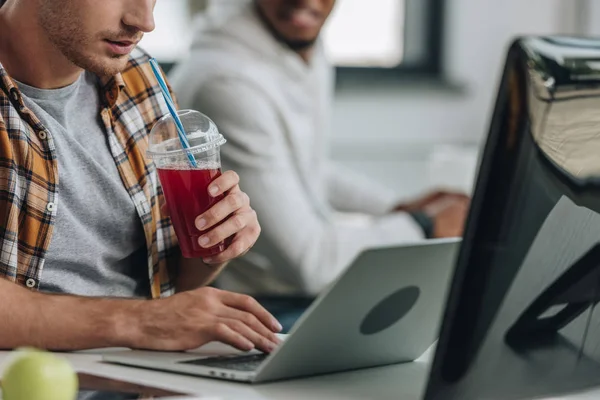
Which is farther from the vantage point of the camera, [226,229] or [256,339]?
[226,229]

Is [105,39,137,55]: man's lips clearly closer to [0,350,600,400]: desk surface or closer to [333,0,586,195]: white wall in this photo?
[0,350,600,400]: desk surface

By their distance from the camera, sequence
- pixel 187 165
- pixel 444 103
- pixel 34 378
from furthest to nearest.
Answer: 1. pixel 444 103
2. pixel 187 165
3. pixel 34 378

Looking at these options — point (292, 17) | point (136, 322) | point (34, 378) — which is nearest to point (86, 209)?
point (136, 322)

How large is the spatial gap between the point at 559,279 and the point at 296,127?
68.0 inches

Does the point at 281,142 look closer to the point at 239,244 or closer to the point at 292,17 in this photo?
the point at 292,17

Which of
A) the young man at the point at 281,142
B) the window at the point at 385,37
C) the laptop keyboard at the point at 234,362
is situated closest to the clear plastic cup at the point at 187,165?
the laptop keyboard at the point at 234,362

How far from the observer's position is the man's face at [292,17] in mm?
2670

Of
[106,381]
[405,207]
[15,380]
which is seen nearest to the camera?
[15,380]

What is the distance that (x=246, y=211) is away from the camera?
4.60 ft

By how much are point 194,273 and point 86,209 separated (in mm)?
208

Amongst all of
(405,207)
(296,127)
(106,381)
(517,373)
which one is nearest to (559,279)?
(517,373)

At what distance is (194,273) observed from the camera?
1638mm

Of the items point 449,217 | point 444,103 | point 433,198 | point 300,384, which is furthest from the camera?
point 444,103

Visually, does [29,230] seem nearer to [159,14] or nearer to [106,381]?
[106,381]
